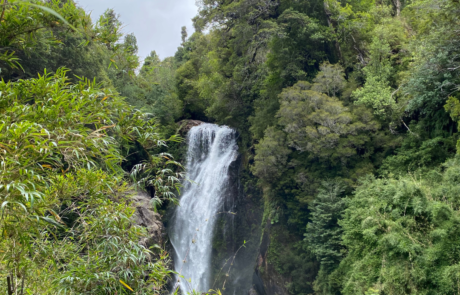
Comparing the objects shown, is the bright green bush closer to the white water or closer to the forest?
the forest

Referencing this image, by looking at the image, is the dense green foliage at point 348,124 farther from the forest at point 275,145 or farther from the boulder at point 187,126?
the boulder at point 187,126

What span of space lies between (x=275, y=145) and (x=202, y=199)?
5.75 meters

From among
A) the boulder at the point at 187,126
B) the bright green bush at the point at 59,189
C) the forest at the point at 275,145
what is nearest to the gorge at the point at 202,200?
the boulder at the point at 187,126

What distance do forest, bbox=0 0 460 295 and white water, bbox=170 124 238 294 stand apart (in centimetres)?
109

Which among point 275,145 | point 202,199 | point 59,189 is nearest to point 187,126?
point 202,199

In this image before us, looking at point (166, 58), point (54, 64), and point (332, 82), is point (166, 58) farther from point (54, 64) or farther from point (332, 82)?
point (332, 82)

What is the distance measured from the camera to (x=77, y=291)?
2.30m

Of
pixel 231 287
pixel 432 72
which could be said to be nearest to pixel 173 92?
pixel 231 287

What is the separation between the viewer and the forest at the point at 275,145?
85.2 inches

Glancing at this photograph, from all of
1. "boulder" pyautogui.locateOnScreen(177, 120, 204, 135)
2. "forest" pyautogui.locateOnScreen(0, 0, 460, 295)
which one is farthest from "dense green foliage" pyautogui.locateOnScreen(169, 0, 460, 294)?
"boulder" pyautogui.locateOnScreen(177, 120, 204, 135)

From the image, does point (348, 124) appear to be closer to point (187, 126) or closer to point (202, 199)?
point (202, 199)

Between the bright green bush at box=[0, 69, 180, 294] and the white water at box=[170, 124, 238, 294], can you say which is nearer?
the bright green bush at box=[0, 69, 180, 294]

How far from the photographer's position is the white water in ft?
46.0

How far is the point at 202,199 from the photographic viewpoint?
15.0 m
